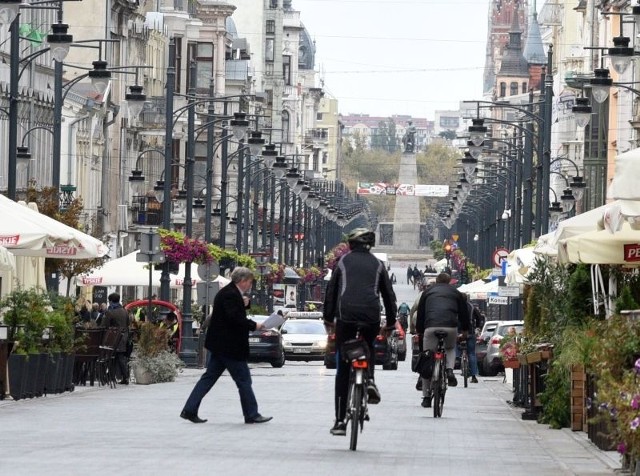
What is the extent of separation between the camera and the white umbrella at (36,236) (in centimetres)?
2759

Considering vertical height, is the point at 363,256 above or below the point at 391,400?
above

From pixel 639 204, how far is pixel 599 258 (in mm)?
4471

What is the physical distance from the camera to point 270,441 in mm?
18547

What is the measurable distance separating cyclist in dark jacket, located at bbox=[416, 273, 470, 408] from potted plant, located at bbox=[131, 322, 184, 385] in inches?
394

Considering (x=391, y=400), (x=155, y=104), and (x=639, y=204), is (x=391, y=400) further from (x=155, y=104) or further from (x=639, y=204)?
(x=155, y=104)

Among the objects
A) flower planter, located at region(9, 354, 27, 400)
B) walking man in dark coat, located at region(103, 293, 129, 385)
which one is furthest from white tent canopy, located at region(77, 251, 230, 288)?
flower planter, located at region(9, 354, 27, 400)

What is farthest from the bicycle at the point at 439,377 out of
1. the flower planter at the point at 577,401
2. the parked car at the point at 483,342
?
the parked car at the point at 483,342

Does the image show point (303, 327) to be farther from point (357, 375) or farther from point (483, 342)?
point (357, 375)

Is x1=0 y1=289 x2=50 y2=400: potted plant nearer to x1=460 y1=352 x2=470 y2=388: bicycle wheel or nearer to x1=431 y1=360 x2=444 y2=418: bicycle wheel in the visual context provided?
x1=431 y1=360 x2=444 y2=418: bicycle wheel

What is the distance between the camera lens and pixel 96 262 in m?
46.7

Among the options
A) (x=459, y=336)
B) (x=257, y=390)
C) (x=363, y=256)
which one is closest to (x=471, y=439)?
(x=363, y=256)

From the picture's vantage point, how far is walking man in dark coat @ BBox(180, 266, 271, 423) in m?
21.2

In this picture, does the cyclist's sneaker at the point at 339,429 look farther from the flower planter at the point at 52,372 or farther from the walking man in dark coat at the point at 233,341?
the flower planter at the point at 52,372

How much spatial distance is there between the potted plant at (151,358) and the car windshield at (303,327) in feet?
67.7
